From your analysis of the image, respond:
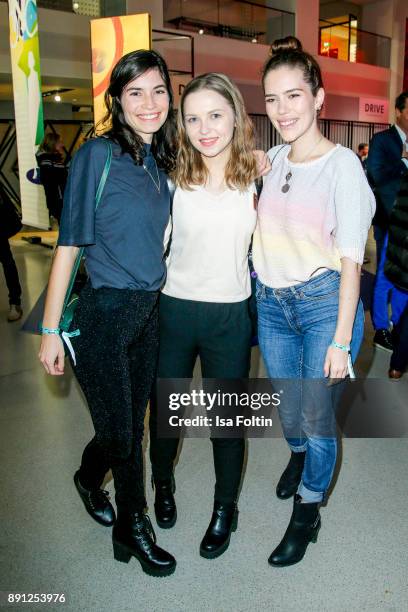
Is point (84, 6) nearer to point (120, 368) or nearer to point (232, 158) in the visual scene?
point (232, 158)

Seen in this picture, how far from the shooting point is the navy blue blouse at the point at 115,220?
5.02ft

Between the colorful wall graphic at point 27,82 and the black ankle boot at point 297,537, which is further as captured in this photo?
Answer: the colorful wall graphic at point 27,82

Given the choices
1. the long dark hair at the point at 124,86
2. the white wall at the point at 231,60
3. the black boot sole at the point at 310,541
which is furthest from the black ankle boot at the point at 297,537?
the white wall at the point at 231,60

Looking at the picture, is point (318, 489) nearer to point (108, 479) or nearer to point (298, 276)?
point (298, 276)

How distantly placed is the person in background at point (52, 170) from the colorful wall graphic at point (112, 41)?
3.15ft

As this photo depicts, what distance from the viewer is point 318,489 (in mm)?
1809

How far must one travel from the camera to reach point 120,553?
1830mm

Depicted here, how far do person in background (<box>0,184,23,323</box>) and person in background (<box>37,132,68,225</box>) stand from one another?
271 centimetres

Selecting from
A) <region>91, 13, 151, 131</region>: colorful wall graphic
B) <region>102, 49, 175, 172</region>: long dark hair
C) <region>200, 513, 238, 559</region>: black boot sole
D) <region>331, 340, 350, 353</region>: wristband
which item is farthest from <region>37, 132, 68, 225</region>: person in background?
<region>331, 340, 350, 353</region>: wristband

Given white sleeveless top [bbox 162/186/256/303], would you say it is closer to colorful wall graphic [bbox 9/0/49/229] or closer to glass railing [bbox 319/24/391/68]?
colorful wall graphic [bbox 9/0/49/229]

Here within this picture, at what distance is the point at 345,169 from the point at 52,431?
1.92 m

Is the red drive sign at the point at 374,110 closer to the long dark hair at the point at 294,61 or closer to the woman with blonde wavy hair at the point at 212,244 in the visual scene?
the long dark hair at the point at 294,61

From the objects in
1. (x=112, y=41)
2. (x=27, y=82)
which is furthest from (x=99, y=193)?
(x=112, y=41)

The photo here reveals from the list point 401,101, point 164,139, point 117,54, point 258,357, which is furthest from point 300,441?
point 117,54
